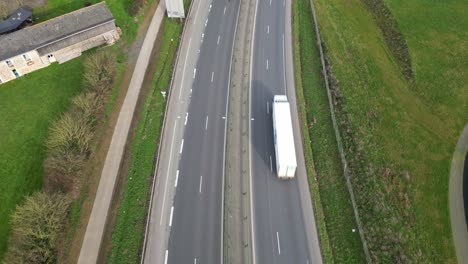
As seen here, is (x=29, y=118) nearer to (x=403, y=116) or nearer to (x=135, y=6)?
(x=135, y=6)

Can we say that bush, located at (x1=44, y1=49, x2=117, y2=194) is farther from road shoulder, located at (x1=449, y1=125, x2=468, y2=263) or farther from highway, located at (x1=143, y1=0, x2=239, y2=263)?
road shoulder, located at (x1=449, y1=125, x2=468, y2=263)

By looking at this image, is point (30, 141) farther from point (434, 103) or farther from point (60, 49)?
point (434, 103)

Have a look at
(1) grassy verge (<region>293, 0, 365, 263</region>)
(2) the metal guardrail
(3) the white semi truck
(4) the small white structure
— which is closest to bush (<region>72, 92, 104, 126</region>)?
(4) the small white structure

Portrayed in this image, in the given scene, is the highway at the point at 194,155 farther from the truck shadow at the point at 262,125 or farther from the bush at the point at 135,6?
the bush at the point at 135,6

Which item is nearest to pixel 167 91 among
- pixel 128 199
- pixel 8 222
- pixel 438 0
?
pixel 128 199

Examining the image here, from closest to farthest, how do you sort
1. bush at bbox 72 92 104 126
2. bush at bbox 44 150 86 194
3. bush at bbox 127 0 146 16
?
1. bush at bbox 44 150 86 194
2. bush at bbox 72 92 104 126
3. bush at bbox 127 0 146 16

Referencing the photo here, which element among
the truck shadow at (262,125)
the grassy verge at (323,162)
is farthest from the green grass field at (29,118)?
the grassy verge at (323,162)

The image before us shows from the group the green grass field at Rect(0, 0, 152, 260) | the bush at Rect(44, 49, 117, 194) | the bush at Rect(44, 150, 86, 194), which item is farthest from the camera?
the green grass field at Rect(0, 0, 152, 260)
